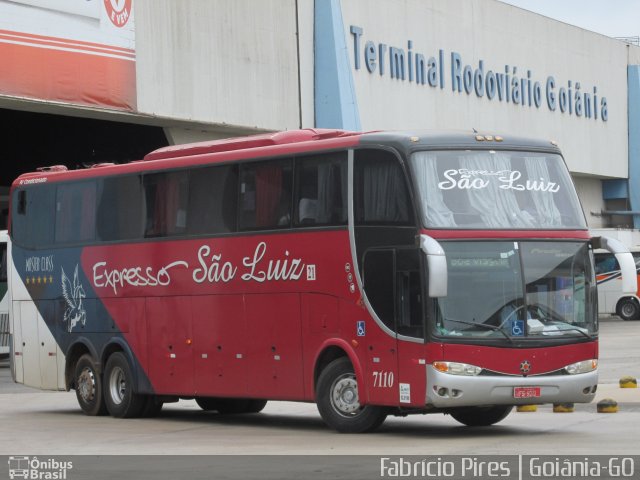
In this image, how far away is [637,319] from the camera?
50.2m

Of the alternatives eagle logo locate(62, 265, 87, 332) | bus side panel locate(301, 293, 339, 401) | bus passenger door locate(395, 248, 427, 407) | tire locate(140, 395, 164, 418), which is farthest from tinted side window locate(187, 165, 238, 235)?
bus passenger door locate(395, 248, 427, 407)

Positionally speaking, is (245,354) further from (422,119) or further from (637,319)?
(637,319)

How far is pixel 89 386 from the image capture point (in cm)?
2061

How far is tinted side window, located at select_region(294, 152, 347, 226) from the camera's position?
1622cm

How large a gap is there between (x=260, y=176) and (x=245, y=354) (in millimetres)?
2259

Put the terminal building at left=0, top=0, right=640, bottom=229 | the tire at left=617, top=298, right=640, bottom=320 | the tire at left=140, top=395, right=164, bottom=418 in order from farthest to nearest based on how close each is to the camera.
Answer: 1. the tire at left=617, top=298, right=640, bottom=320
2. the terminal building at left=0, top=0, right=640, bottom=229
3. the tire at left=140, top=395, right=164, bottom=418

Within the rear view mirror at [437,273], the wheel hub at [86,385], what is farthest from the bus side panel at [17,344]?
the rear view mirror at [437,273]

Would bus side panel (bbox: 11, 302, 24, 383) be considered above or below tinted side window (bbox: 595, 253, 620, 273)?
below

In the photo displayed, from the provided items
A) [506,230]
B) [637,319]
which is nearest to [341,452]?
[506,230]

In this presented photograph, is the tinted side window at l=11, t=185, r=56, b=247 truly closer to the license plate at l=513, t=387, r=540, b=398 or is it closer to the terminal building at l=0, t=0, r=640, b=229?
the terminal building at l=0, t=0, r=640, b=229

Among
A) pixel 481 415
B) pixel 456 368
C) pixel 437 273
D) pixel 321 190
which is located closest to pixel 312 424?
pixel 481 415

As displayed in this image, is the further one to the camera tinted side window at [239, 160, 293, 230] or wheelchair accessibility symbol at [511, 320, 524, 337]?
tinted side window at [239, 160, 293, 230]

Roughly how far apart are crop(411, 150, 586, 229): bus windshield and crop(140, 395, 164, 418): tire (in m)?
6.38

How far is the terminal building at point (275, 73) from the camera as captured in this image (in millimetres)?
30516
